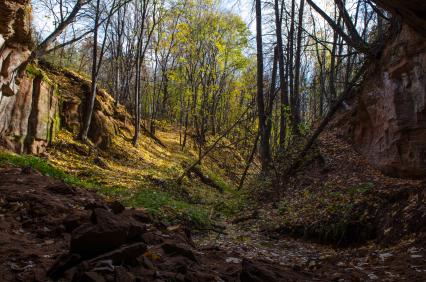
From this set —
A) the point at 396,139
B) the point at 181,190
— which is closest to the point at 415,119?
the point at 396,139

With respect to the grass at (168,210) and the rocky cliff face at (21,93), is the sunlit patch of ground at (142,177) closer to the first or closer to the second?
the grass at (168,210)

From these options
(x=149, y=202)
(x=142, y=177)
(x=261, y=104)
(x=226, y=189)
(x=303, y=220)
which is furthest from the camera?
(x=226, y=189)

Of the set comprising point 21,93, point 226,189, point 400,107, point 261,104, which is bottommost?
point 226,189

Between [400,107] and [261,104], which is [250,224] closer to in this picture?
[400,107]

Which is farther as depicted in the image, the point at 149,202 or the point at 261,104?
the point at 261,104

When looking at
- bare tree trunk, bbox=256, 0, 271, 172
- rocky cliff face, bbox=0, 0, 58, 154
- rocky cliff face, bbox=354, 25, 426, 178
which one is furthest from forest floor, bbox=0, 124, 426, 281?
bare tree trunk, bbox=256, 0, 271, 172

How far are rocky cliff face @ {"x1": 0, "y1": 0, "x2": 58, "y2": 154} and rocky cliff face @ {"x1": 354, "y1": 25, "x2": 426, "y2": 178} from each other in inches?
389

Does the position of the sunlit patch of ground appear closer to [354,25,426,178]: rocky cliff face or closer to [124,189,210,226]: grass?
[124,189,210,226]: grass

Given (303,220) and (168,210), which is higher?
(303,220)

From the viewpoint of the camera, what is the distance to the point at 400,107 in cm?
843

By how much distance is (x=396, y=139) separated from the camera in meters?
8.64

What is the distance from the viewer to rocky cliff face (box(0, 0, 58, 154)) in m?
11.1

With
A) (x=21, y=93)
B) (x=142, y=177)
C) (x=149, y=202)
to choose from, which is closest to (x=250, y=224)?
(x=149, y=202)

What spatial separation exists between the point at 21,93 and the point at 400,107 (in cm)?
1210
